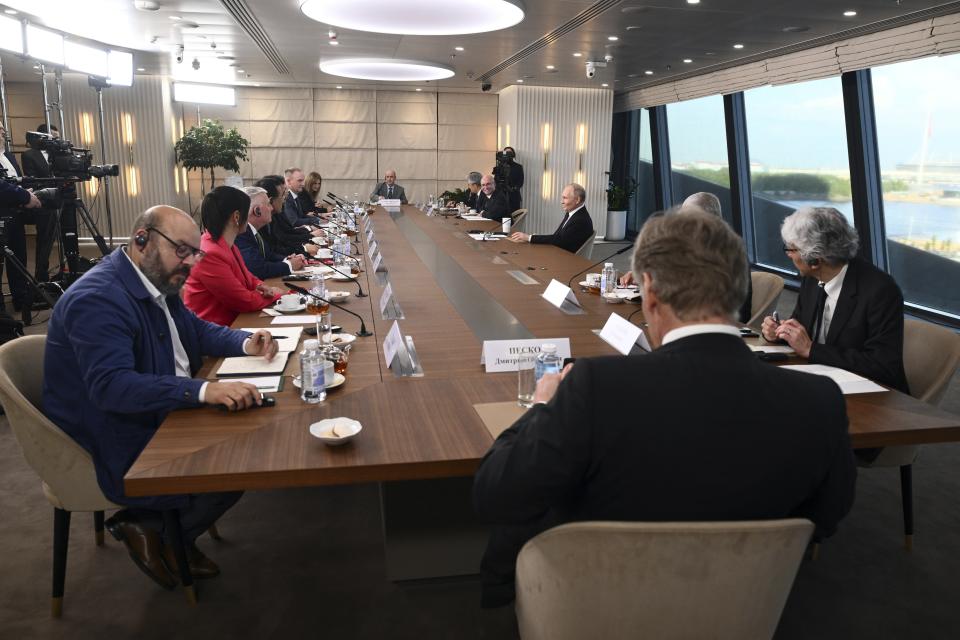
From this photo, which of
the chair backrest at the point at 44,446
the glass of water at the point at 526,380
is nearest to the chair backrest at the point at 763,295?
the glass of water at the point at 526,380

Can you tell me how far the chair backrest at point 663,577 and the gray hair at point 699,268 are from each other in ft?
1.27

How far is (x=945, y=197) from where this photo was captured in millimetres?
6590

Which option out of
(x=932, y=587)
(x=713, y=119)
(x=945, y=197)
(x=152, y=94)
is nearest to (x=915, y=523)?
(x=932, y=587)

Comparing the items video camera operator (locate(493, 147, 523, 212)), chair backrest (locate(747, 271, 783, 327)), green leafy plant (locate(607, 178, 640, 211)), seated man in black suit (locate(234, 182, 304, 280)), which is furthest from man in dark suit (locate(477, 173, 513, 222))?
chair backrest (locate(747, 271, 783, 327))

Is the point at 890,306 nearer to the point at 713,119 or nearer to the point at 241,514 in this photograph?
the point at 241,514

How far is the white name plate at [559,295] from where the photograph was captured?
11.6 ft

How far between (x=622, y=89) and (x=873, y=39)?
6.25 metres

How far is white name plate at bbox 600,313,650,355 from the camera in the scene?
8.53ft

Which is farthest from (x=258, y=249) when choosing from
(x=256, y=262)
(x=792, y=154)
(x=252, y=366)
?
(x=792, y=154)

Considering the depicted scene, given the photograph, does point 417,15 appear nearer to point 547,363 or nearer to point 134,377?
point 547,363

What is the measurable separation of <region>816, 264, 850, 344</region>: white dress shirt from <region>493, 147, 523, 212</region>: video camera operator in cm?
914

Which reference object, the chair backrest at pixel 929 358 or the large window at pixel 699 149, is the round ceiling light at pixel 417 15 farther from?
the large window at pixel 699 149

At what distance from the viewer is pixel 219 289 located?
3371mm

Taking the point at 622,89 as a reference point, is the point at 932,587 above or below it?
below
